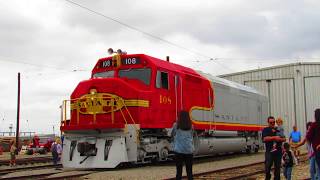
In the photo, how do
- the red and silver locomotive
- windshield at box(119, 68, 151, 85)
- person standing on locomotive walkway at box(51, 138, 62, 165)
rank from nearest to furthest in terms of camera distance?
the red and silver locomotive, windshield at box(119, 68, 151, 85), person standing on locomotive walkway at box(51, 138, 62, 165)

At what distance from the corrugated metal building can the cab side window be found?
908 inches

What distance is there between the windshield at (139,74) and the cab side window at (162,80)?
1.21 ft

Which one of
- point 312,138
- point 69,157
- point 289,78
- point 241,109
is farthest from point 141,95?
point 289,78

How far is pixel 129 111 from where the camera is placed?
14805 mm

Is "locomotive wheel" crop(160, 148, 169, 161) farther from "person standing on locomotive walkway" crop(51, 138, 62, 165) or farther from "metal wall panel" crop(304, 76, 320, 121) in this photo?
"metal wall panel" crop(304, 76, 320, 121)

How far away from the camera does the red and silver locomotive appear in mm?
14383

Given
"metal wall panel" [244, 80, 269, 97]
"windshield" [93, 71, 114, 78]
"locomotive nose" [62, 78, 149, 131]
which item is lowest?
"locomotive nose" [62, 78, 149, 131]

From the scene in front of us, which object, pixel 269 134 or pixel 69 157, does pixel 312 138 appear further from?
pixel 69 157

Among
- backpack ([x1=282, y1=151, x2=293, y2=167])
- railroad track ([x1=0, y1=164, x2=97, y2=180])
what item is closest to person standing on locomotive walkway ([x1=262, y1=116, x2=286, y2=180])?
backpack ([x1=282, y1=151, x2=293, y2=167])

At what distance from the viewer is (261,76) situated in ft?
129

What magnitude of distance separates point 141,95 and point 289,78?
82.9 ft

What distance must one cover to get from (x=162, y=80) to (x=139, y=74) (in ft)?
2.69

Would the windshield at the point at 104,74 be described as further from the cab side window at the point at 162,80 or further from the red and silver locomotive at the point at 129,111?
the cab side window at the point at 162,80

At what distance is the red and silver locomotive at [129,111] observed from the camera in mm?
14383
